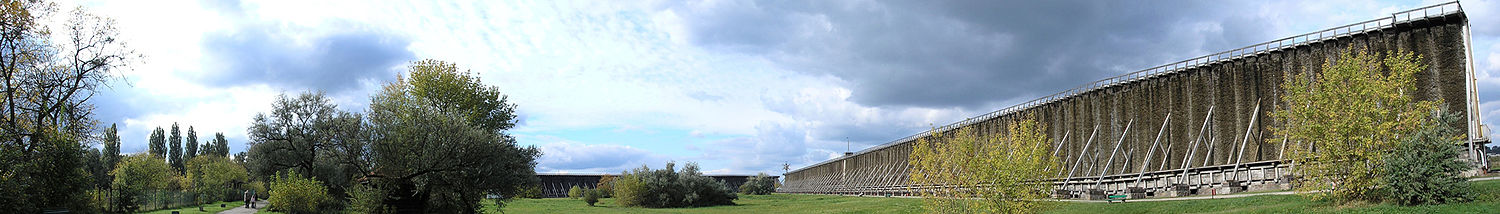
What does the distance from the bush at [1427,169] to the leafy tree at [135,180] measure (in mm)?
Answer: 56151

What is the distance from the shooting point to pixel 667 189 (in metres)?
73.8

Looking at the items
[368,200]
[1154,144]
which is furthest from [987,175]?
[1154,144]

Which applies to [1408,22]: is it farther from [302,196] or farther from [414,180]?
[302,196]

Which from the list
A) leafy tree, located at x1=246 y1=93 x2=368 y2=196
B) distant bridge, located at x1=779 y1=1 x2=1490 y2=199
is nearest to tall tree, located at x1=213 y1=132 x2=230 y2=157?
leafy tree, located at x1=246 y1=93 x2=368 y2=196

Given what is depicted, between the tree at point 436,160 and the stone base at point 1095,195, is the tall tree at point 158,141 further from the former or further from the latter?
the stone base at point 1095,195

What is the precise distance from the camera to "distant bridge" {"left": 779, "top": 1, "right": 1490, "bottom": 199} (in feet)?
110

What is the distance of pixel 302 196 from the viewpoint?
3834 centimetres

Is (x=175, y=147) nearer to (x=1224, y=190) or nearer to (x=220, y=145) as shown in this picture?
(x=220, y=145)

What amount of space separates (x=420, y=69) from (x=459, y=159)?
1675 centimetres

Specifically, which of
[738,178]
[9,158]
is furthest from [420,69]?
[738,178]

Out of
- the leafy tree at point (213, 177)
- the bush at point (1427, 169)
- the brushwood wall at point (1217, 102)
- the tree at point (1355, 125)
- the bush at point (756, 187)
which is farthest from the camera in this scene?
the bush at point (756, 187)

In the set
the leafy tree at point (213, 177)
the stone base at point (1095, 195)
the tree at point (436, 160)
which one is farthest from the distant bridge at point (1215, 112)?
the leafy tree at point (213, 177)

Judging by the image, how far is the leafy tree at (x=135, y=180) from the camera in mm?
48844

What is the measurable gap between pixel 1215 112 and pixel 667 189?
43.6 m
